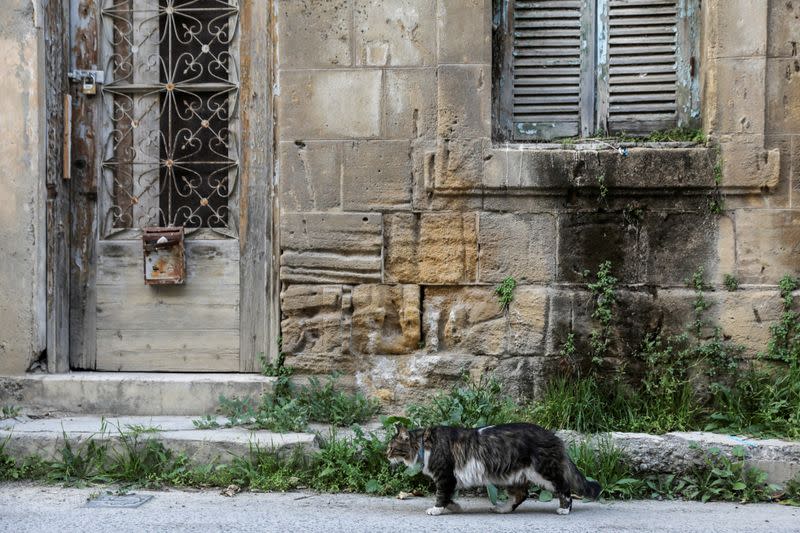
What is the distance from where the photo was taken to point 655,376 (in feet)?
18.7

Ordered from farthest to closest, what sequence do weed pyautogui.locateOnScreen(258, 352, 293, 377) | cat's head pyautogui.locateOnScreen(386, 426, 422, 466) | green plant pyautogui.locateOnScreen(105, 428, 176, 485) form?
weed pyautogui.locateOnScreen(258, 352, 293, 377)
green plant pyautogui.locateOnScreen(105, 428, 176, 485)
cat's head pyautogui.locateOnScreen(386, 426, 422, 466)

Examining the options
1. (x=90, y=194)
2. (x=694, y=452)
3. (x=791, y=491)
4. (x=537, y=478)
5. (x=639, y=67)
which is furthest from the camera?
(x=90, y=194)

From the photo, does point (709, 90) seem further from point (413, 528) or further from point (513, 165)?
point (413, 528)

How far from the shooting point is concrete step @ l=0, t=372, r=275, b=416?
6004 millimetres

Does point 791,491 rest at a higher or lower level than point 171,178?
lower

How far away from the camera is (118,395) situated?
602 centimetres

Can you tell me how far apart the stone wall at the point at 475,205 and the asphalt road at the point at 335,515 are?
115cm

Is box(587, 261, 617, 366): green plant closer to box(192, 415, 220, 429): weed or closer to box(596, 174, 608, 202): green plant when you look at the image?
box(596, 174, 608, 202): green plant

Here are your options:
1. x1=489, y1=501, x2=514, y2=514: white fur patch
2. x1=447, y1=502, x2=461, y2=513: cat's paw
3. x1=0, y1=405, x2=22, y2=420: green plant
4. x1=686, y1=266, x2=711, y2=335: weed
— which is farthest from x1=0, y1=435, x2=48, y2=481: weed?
x1=686, y1=266, x2=711, y2=335: weed

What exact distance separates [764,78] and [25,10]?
194 inches

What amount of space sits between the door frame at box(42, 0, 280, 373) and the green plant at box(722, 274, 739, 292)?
3.01 meters

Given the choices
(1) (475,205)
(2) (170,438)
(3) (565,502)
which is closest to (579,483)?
(3) (565,502)

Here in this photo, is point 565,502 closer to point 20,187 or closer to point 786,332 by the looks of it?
point 786,332

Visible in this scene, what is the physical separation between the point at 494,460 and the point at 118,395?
2797 millimetres
